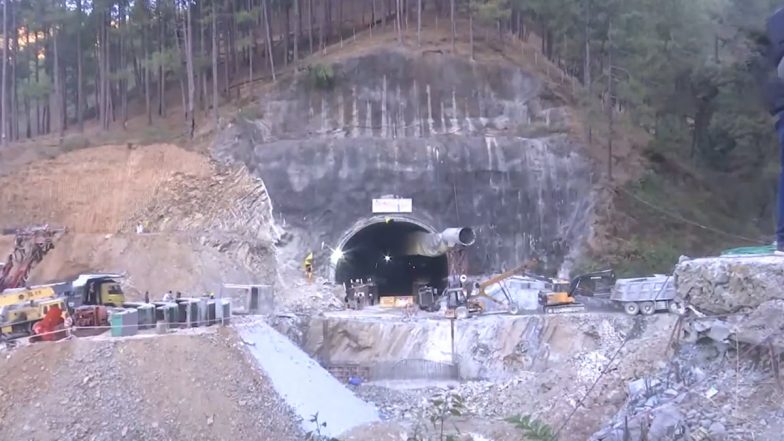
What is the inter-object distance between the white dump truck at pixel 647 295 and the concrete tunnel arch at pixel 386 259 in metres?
10.5

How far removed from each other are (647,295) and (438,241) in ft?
34.0

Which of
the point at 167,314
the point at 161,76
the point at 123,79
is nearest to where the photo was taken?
the point at 167,314

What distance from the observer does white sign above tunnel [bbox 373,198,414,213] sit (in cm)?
4088

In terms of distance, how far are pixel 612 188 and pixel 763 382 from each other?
84.0ft

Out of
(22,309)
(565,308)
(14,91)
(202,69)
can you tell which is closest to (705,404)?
(565,308)

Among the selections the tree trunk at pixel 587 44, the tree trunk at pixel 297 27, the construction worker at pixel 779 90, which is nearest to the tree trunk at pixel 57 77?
the tree trunk at pixel 297 27

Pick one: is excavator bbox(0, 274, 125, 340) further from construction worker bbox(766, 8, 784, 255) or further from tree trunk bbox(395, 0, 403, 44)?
tree trunk bbox(395, 0, 403, 44)

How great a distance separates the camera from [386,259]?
48.7 meters

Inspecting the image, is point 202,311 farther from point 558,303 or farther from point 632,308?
point 632,308

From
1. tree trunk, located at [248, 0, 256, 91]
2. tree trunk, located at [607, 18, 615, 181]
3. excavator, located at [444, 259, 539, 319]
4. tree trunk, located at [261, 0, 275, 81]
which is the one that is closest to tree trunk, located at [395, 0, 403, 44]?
tree trunk, located at [261, 0, 275, 81]

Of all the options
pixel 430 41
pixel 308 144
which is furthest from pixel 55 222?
pixel 430 41

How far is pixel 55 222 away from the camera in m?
39.3

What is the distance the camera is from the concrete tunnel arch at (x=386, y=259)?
41000 mm

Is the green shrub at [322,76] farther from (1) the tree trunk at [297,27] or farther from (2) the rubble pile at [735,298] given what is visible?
(2) the rubble pile at [735,298]
